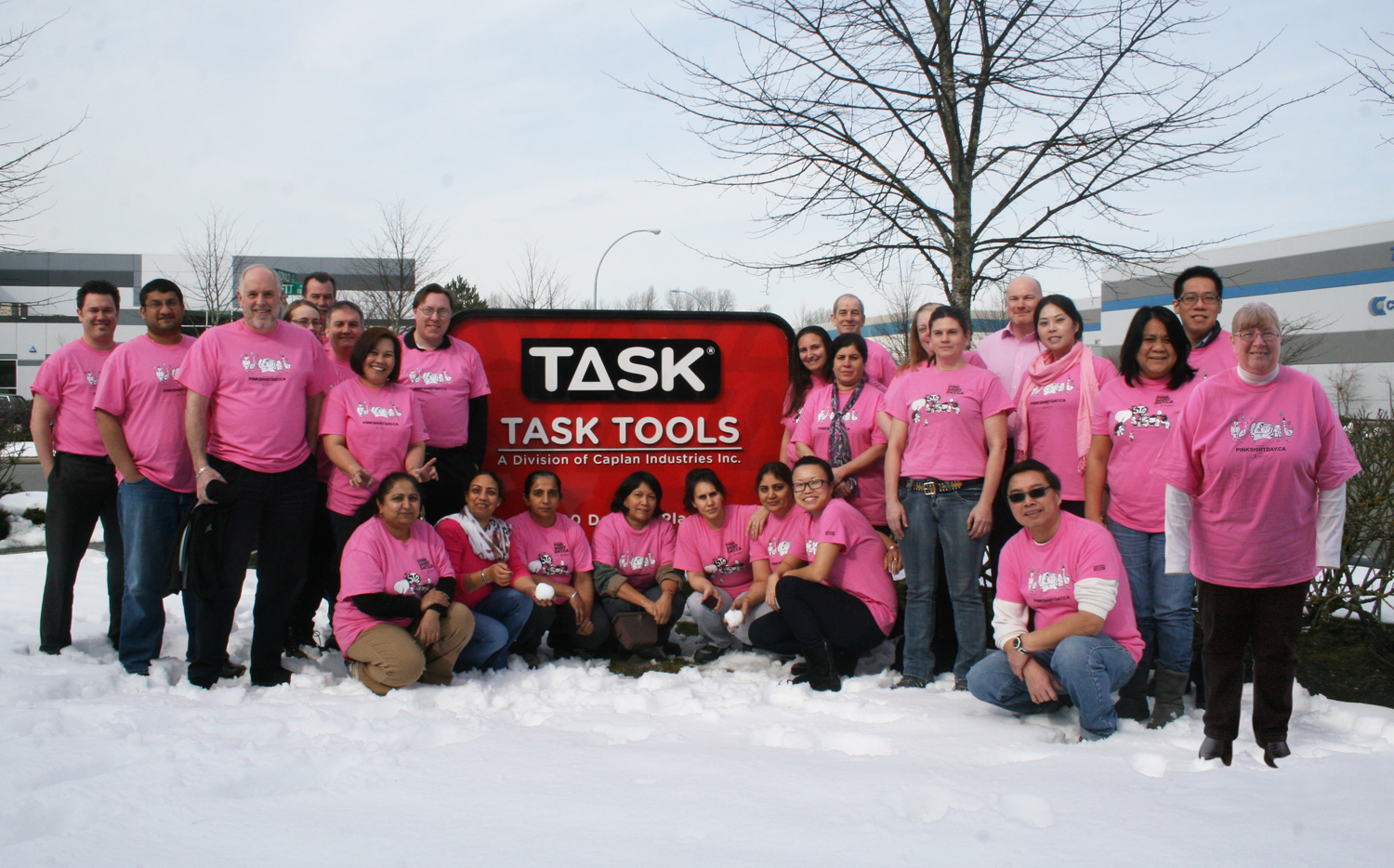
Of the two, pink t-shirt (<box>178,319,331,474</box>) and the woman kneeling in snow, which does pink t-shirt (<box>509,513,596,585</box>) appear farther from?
pink t-shirt (<box>178,319,331,474</box>)

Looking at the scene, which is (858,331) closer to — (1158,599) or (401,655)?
(1158,599)

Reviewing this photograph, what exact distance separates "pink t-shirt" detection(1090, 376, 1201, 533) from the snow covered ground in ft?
2.83

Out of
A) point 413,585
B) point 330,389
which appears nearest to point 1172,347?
point 413,585

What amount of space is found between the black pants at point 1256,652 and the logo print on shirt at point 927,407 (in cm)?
133

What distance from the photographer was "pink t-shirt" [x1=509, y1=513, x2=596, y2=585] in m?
4.76

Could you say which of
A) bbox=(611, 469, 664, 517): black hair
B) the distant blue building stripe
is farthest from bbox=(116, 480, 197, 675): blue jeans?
the distant blue building stripe

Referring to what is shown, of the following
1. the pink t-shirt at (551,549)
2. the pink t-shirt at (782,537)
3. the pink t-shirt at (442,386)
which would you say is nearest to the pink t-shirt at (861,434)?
the pink t-shirt at (782,537)

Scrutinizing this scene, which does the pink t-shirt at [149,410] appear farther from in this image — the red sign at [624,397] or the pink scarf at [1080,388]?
the pink scarf at [1080,388]

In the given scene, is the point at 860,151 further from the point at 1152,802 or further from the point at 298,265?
the point at 298,265

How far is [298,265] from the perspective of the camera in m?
45.4

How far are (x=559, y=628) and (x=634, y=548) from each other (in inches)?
23.3

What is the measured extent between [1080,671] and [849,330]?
252cm

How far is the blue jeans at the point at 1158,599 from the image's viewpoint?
3691 mm

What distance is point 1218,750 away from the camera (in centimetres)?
320
